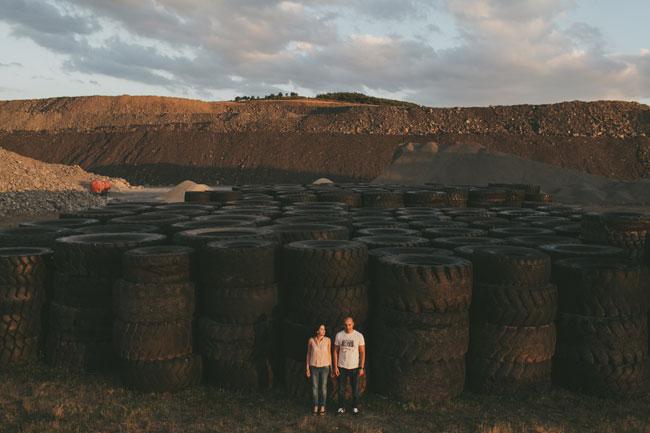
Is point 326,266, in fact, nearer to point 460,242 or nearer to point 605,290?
point 460,242

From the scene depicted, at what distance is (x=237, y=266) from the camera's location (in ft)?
27.1

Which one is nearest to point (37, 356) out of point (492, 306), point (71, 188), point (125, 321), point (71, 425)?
point (125, 321)

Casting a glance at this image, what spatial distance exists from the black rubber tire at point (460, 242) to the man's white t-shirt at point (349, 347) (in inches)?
132

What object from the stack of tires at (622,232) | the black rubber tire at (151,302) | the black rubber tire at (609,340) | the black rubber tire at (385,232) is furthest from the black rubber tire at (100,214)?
the stack of tires at (622,232)

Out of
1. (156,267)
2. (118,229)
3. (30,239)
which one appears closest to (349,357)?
(156,267)

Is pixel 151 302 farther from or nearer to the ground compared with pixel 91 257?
nearer to the ground

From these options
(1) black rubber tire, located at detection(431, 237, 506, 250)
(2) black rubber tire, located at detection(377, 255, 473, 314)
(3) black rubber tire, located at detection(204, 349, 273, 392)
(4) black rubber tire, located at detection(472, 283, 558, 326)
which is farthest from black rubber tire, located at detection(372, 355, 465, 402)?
(1) black rubber tire, located at detection(431, 237, 506, 250)

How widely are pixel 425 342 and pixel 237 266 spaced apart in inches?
117

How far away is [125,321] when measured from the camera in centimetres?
811

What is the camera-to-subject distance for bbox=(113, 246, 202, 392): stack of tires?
798cm

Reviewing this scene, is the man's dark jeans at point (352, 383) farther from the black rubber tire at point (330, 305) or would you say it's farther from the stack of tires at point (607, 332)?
the stack of tires at point (607, 332)

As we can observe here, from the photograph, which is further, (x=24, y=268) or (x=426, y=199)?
(x=426, y=199)

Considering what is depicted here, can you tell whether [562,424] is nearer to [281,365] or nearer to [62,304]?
[281,365]

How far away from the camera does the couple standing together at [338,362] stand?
743 centimetres
